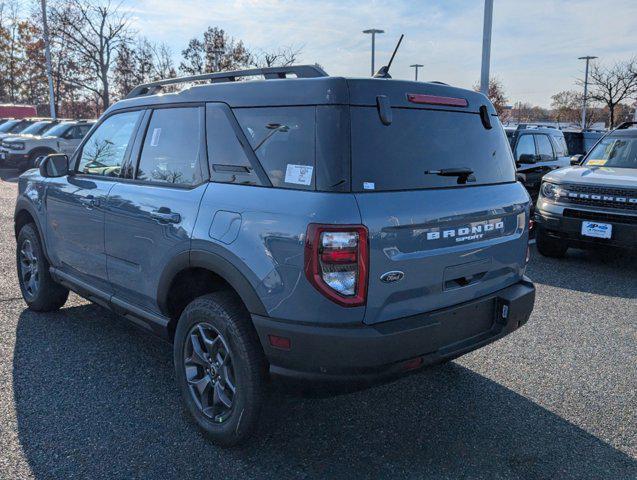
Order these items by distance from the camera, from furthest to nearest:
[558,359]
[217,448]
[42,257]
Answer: [42,257]
[558,359]
[217,448]

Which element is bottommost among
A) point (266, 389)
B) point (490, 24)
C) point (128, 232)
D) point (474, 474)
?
point (474, 474)

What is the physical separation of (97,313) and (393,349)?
A: 11.4 ft

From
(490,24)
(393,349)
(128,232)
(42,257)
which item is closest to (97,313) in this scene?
(42,257)

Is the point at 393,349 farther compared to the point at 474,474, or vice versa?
the point at 474,474

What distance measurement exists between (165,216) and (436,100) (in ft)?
5.38

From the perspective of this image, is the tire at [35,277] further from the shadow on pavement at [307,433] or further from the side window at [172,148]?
the side window at [172,148]

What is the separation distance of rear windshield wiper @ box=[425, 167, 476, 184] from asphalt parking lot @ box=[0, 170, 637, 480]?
1.17 meters

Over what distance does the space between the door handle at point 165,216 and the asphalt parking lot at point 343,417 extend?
111cm

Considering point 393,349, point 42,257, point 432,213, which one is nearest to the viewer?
point 393,349

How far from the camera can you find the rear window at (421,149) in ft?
8.32

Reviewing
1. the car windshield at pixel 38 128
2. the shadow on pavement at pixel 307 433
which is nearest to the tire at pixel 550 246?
the shadow on pavement at pixel 307 433

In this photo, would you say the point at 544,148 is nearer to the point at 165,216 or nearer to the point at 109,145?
the point at 109,145

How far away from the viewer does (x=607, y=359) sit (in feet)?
13.4

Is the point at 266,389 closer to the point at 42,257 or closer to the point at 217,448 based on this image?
the point at 217,448
